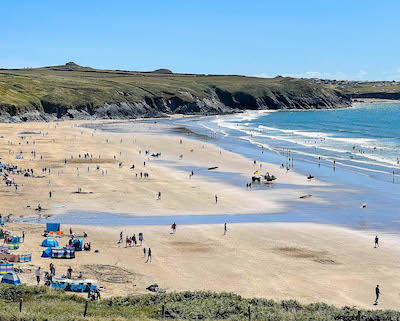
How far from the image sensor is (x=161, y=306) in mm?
22344

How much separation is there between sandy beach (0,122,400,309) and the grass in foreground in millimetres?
4540

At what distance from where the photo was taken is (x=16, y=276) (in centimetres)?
2725

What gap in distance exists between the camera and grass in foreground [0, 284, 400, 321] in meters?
20.5

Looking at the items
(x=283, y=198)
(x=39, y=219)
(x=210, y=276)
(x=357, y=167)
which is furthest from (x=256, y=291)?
(x=357, y=167)

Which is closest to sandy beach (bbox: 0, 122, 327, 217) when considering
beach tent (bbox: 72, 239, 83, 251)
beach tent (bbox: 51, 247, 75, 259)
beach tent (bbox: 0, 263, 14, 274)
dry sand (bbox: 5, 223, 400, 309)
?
dry sand (bbox: 5, 223, 400, 309)

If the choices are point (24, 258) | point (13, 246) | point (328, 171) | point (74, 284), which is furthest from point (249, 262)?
point (328, 171)

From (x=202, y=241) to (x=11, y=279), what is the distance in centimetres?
1538

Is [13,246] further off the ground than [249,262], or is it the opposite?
[13,246]

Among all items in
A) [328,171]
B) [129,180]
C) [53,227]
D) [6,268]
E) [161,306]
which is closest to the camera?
[161,306]

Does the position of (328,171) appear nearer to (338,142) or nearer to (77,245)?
(338,142)

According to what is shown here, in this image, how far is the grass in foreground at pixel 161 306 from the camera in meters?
20.5

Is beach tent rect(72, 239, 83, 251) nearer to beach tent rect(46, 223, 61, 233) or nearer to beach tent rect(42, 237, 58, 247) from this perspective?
Answer: beach tent rect(42, 237, 58, 247)

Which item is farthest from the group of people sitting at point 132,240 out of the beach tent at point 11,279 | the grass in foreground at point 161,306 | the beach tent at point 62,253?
the grass in foreground at point 161,306

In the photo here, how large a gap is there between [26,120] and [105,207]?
312 ft
